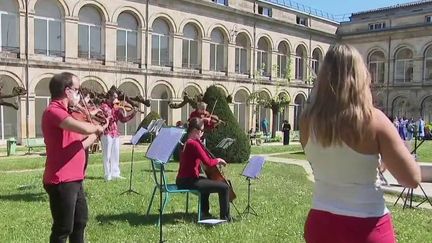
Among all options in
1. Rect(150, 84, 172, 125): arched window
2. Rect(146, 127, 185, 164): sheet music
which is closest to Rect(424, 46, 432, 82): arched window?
Rect(150, 84, 172, 125): arched window

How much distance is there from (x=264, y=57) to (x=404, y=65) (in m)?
14.5

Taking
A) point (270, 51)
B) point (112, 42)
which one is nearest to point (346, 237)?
point (112, 42)

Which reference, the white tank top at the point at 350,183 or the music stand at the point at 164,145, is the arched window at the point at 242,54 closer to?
the music stand at the point at 164,145

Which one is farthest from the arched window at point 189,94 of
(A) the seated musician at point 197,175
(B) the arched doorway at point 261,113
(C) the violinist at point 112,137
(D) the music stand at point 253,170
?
(A) the seated musician at point 197,175

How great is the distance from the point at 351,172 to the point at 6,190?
28.8ft

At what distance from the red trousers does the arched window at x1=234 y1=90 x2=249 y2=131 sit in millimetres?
36598

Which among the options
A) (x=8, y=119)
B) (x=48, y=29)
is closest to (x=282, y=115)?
(x=48, y=29)

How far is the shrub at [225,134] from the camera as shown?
53.0ft

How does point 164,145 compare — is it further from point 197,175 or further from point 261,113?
point 261,113

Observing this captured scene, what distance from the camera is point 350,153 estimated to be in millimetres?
2490

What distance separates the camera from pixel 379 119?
2.38 meters

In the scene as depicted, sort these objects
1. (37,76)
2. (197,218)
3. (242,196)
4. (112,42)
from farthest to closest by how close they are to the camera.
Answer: (112,42) < (37,76) < (242,196) < (197,218)

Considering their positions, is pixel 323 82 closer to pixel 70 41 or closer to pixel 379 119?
pixel 379 119

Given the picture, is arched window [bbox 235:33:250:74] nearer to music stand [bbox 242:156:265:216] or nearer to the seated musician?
music stand [bbox 242:156:265:216]
